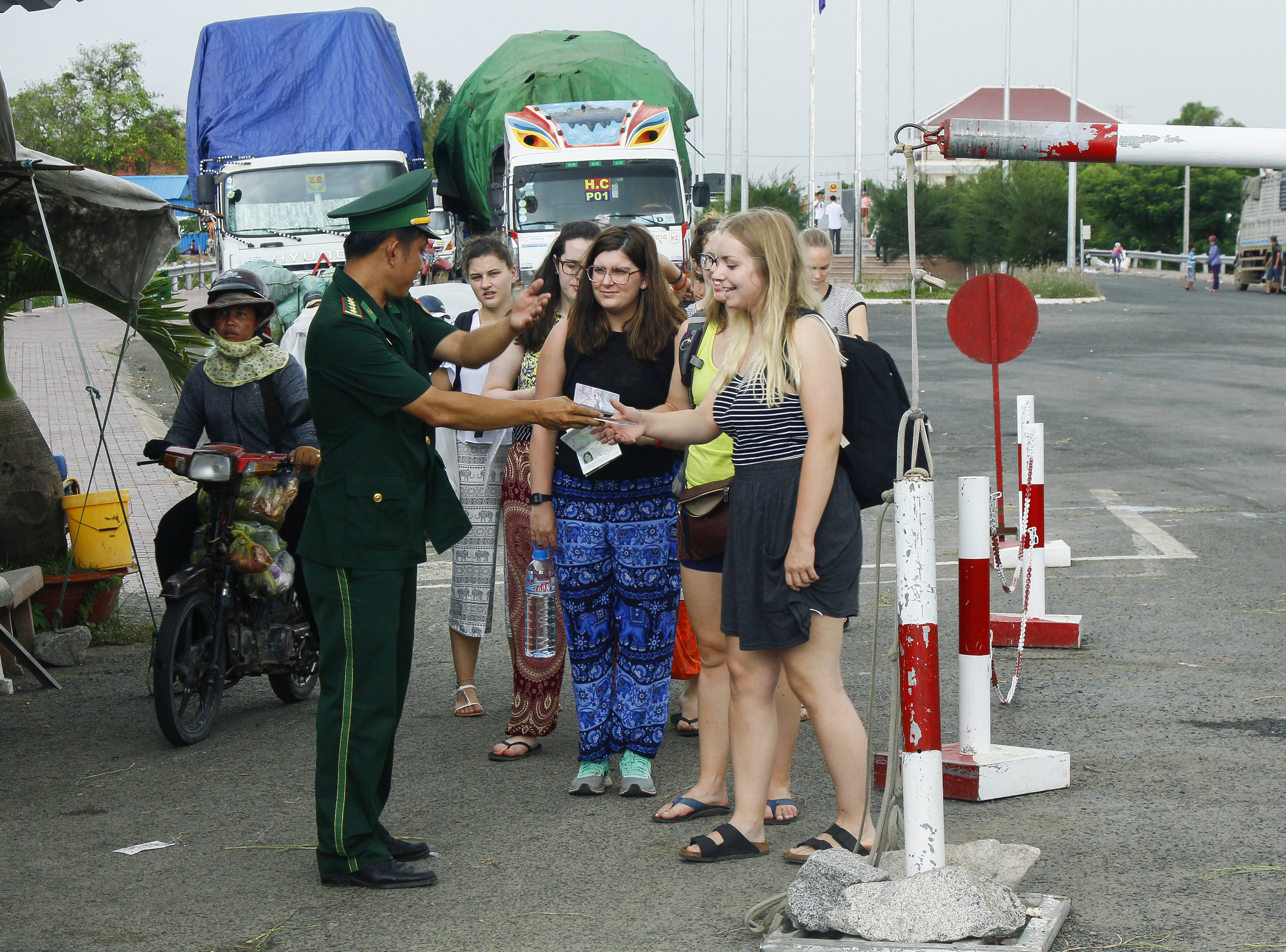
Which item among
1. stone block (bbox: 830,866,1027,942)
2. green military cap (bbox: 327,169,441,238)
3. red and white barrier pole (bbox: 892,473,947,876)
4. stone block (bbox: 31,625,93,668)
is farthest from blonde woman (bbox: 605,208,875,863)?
stone block (bbox: 31,625,93,668)

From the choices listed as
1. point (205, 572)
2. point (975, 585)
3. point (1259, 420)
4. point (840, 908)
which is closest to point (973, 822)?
point (975, 585)

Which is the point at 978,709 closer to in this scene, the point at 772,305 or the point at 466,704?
the point at 772,305

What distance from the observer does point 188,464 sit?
19.4 feet

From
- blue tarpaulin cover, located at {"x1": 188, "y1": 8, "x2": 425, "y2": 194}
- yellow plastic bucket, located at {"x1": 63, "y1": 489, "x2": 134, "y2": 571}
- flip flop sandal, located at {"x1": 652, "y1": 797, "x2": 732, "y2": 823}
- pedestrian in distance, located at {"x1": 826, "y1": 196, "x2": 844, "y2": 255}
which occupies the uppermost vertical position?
blue tarpaulin cover, located at {"x1": 188, "y1": 8, "x2": 425, "y2": 194}

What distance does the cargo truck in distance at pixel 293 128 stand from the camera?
20609 mm

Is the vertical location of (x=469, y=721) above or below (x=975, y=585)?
below

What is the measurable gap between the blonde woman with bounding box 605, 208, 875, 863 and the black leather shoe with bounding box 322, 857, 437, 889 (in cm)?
82

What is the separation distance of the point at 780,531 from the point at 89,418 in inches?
575

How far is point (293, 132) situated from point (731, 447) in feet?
60.0

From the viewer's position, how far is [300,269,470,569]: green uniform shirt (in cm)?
422

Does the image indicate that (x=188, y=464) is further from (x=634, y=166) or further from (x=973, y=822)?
(x=634, y=166)

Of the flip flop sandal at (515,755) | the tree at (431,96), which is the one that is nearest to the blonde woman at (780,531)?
the flip flop sandal at (515,755)

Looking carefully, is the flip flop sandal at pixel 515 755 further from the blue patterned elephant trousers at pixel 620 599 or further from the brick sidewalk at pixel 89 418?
the brick sidewalk at pixel 89 418

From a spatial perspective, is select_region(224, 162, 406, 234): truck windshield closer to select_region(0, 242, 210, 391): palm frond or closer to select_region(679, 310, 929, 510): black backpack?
select_region(0, 242, 210, 391): palm frond
